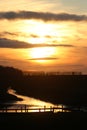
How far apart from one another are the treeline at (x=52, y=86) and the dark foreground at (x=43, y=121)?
57508 mm

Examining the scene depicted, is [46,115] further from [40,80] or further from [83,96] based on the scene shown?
[40,80]

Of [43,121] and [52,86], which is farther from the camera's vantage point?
[52,86]

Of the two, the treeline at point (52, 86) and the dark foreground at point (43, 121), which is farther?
the treeline at point (52, 86)

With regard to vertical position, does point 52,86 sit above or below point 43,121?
above

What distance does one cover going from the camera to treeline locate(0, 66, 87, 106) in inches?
4230

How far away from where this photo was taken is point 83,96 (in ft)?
327

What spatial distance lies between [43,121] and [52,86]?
349ft

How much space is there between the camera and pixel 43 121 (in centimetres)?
3628

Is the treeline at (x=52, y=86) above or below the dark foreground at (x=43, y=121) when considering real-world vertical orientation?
above

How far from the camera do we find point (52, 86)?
143 m

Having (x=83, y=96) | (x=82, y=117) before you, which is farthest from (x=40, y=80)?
(x=82, y=117)

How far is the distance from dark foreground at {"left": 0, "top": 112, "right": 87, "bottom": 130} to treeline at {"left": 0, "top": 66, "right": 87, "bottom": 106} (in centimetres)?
5751

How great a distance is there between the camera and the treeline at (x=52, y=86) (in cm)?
10744

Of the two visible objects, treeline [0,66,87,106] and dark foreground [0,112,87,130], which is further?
treeline [0,66,87,106]
